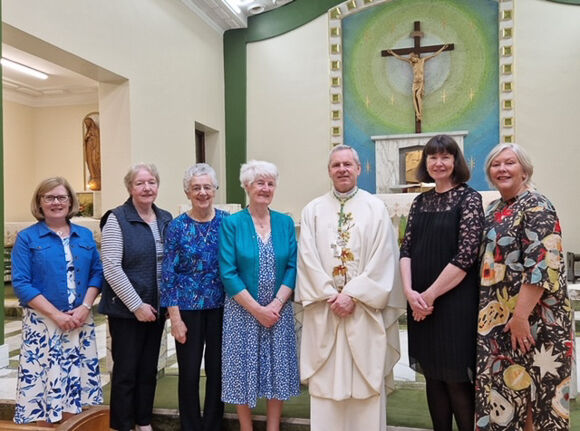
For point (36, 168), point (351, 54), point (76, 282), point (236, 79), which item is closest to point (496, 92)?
point (351, 54)

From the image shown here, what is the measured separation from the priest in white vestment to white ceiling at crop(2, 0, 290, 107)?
19.8 ft

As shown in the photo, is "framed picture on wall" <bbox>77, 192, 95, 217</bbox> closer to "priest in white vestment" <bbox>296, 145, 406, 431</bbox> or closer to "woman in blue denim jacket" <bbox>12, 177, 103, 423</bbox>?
"woman in blue denim jacket" <bbox>12, 177, 103, 423</bbox>

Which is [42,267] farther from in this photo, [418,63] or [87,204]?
[418,63]

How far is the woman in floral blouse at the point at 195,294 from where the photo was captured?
2553mm

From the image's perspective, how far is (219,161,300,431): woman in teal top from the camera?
2516 mm

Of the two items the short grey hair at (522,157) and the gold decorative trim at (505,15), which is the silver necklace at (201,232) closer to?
the short grey hair at (522,157)

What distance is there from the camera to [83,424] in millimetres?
1245

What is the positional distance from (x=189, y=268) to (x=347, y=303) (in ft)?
2.60

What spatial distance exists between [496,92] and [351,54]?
2.29 metres

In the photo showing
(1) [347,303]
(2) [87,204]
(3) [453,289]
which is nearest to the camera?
(3) [453,289]

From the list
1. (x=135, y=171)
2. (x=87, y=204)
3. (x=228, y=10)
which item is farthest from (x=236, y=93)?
(x=135, y=171)

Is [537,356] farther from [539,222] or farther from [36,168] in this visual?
[36,168]

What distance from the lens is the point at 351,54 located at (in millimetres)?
8359

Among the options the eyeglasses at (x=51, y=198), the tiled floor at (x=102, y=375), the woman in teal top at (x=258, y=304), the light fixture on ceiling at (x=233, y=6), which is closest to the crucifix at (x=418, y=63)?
the light fixture on ceiling at (x=233, y=6)
